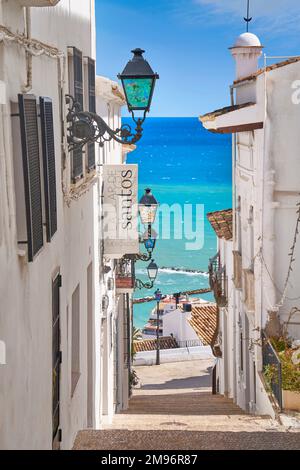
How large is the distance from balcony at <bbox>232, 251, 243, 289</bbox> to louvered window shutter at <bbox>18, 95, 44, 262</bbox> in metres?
12.3

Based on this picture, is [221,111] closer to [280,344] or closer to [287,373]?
[280,344]

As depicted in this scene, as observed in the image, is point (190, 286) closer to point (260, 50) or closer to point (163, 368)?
point (163, 368)

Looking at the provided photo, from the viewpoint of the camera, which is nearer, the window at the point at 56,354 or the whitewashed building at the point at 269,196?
the window at the point at 56,354

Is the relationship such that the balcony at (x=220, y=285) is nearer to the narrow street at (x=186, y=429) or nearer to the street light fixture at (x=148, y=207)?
the narrow street at (x=186, y=429)

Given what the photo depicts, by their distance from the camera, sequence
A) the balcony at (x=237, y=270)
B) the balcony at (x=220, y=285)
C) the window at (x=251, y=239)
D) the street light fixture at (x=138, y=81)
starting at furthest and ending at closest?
the balcony at (x=220, y=285) → the balcony at (x=237, y=270) → the window at (x=251, y=239) → the street light fixture at (x=138, y=81)

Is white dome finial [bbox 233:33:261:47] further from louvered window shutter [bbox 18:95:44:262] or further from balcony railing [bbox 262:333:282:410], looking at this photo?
louvered window shutter [bbox 18:95:44:262]

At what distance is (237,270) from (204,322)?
18.6 meters

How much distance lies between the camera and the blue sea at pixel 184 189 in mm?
76188

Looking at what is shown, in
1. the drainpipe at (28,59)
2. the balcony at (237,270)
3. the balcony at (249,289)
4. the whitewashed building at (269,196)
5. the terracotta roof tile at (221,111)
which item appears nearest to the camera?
the drainpipe at (28,59)

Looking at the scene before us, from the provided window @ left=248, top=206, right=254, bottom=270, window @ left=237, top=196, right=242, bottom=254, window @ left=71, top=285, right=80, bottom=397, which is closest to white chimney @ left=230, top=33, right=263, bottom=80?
window @ left=237, top=196, right=242, bottom=254

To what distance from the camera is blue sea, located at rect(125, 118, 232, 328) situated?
76.2 m

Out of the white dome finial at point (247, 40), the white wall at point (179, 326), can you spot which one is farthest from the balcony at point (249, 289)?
the white wall at point (179, 326)

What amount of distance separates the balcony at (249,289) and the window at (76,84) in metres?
7.00

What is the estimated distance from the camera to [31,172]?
221 inches
